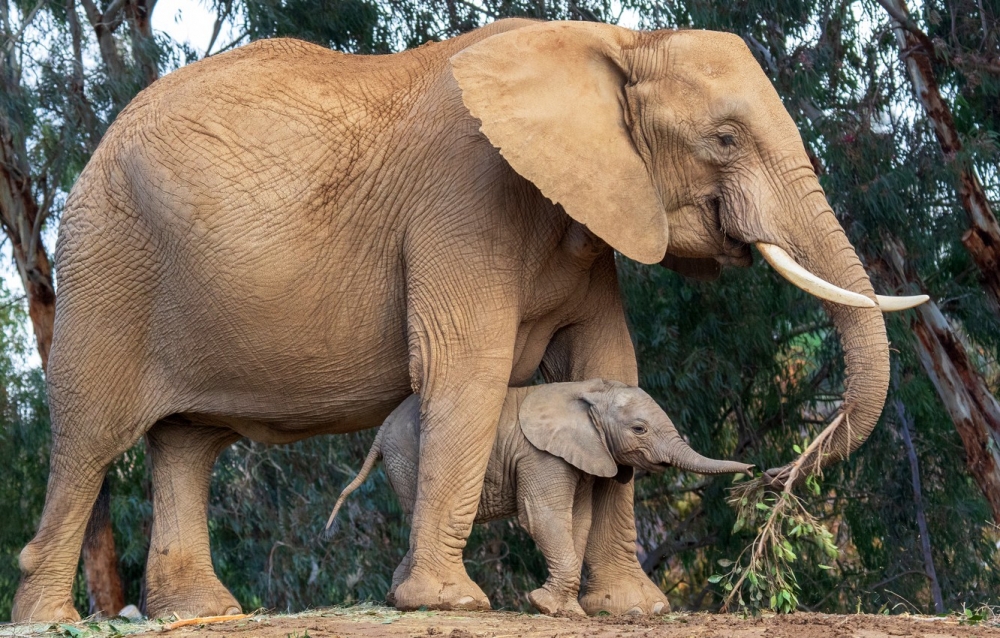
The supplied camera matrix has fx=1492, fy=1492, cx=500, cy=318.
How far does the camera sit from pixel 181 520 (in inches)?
304

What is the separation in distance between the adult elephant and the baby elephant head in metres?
0.29

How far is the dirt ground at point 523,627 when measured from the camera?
5547mm

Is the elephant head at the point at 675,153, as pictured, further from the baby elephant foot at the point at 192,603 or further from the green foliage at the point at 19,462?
the green foliage at the point at 19,462

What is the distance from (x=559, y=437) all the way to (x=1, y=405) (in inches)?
357

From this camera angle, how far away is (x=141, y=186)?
Answer: 7000 mm

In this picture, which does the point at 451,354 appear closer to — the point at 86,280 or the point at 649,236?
the point at 649,236

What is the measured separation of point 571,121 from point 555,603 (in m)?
2.11

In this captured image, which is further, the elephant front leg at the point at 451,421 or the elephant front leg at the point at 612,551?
the elephant front leg at the point at 612,551

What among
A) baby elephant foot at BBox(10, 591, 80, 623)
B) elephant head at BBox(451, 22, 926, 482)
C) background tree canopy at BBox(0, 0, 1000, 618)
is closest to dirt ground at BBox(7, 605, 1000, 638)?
baby elephant foot at BBox(10, 591, 80, 623)

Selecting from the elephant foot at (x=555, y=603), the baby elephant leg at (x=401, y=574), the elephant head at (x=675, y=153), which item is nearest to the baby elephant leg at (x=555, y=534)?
the elephant foot at (x=555, y=603)

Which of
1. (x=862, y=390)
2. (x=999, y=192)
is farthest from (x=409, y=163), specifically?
(x=999, y=192)

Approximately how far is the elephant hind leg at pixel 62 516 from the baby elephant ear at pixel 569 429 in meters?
2.00

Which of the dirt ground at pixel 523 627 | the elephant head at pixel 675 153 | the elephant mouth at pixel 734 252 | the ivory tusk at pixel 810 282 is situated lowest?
the dirt ground at pixel 523 627

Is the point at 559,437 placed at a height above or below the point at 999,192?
below
